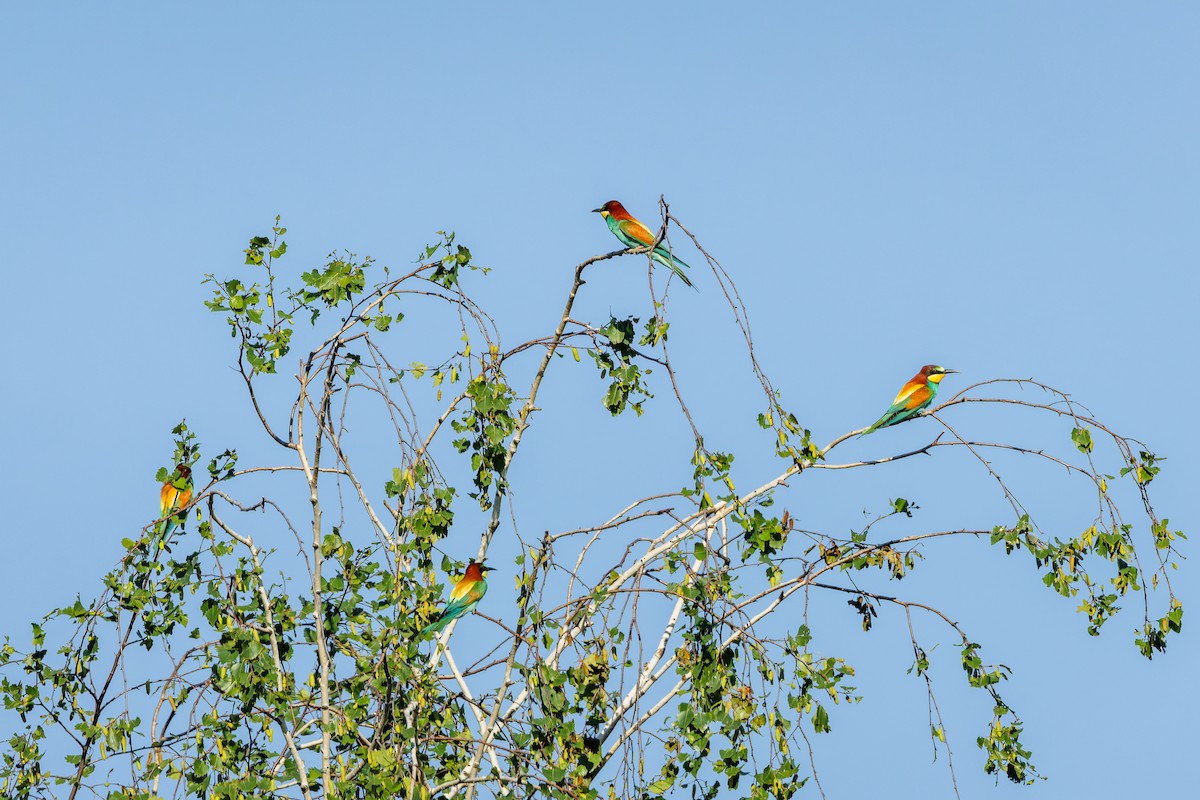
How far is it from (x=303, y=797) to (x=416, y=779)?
0.58 meters

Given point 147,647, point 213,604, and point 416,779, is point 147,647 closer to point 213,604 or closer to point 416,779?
point 213,604

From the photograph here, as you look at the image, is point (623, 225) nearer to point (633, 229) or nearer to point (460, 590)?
point (633, 229)

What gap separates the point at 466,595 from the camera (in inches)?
241

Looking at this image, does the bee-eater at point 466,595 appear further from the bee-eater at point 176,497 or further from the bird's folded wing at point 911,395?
the bird's folded wing at point 911,395

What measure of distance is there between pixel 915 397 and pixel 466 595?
251 cm

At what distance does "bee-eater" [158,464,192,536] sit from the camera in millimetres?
6281

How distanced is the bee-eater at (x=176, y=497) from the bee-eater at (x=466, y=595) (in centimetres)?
116

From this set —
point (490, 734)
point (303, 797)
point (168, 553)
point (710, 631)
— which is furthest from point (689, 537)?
point (168, 553)

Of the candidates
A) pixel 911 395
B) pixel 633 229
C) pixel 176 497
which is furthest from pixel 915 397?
pixel 176 497

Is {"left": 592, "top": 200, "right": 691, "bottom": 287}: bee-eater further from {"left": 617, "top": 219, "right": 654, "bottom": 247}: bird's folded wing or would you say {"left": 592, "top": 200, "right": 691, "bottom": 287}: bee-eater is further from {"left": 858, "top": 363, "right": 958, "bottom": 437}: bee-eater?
{"left": 858, "top": 363, "right": 958, "bottom": 437}: bee-eater

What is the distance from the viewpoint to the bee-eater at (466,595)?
5.97 metres

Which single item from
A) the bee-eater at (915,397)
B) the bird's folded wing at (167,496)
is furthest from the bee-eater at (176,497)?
the bee-eater at (915,397)

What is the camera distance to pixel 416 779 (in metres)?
5.24

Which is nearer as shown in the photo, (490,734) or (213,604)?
(490,734)
